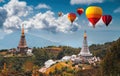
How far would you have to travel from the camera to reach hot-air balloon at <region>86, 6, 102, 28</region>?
51344mm

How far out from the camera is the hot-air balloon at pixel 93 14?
51.3m

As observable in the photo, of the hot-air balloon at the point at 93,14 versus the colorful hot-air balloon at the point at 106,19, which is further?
the colorful hot-air balloon at the point at 106,19

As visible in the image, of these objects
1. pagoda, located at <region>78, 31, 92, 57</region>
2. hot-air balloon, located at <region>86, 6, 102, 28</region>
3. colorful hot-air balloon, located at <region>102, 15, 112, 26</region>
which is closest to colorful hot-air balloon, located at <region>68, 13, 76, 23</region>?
colorful hot-air balloon, located at <region>102, 15, 112, 26</region>

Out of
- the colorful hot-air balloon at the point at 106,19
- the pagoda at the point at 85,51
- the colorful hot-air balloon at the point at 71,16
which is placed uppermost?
the colorful hot-air balloon at the point at 71,16

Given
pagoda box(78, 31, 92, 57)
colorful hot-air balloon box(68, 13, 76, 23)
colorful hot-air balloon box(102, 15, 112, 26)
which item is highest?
colorful hot-air balloon box(68, 13, 76, 23)

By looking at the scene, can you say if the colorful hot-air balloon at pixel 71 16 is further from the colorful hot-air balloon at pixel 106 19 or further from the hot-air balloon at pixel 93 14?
the hot-air balloon at pixel 93 14

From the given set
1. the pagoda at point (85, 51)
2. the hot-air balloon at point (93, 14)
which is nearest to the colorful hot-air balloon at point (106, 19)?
the hot-air balloon at point (93, 14)

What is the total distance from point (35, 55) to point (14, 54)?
23.6 ft

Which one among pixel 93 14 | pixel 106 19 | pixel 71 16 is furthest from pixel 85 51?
pixel 93 14

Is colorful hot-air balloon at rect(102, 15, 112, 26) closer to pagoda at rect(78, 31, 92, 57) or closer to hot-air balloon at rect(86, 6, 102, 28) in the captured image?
hot-air balloon at rect(86, 6, 102, 28)

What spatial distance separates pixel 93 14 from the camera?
51.2 meters

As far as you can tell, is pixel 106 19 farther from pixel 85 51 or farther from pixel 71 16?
pixel 85 51

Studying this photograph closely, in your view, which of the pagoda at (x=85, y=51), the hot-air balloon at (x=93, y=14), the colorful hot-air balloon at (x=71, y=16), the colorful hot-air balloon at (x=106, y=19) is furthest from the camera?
the pagoda at (x=85, y=51)

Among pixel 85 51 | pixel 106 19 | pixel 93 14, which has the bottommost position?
pixel 85 51
